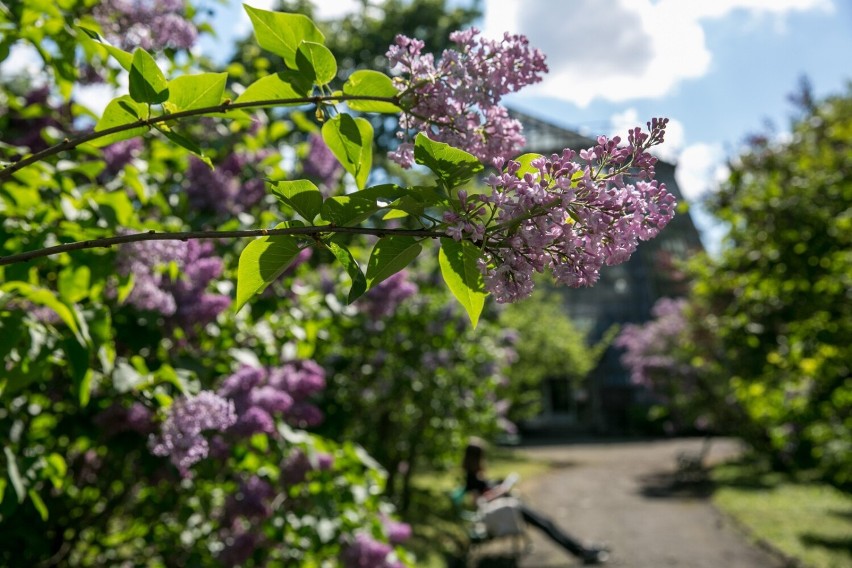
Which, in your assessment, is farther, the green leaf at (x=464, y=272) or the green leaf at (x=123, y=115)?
the green leaf at (x=123, y=115)

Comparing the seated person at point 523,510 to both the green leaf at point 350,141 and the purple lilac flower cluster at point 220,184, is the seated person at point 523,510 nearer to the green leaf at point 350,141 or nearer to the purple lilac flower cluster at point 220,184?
the purple lilac flower cluster at point 220,184

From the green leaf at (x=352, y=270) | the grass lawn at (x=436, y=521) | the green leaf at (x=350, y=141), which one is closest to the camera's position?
the green leaf at (x=352, y=270)

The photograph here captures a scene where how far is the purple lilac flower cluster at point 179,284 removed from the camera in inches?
94.8

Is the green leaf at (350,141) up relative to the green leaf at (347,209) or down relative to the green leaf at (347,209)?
up

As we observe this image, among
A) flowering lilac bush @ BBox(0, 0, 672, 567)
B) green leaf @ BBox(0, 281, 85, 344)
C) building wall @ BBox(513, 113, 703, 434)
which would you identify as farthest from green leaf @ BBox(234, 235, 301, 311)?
building wall @ BBox(513, 113, 703, 434)

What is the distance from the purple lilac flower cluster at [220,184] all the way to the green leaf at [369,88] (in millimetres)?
2062

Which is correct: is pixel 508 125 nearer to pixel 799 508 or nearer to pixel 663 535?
pixel 663 535

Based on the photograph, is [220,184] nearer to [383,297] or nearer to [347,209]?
[383,297]

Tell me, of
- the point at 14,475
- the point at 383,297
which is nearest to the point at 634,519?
the point at 383,297

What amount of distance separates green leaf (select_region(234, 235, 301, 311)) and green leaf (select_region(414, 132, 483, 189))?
206mm

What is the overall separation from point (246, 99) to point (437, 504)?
32.8 ft

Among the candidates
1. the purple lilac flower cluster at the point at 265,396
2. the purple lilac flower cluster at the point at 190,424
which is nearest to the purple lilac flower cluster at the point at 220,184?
the purple lilac flower cluster at the point at 265,396

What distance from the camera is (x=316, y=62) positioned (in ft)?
3.94

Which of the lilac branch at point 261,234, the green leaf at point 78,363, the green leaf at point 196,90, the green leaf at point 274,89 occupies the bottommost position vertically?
the green leaf at point 78,363
